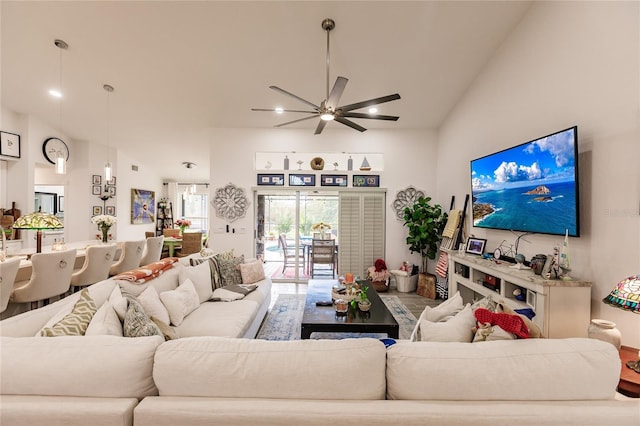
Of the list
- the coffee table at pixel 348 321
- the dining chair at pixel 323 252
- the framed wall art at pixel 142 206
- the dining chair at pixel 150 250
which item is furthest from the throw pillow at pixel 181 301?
the framed wall art at pixel 142 206

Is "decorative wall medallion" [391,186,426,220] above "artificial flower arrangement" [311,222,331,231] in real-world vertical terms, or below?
above

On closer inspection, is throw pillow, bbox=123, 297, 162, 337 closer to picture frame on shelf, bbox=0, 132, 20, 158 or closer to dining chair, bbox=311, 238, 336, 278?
dining chair, bbox=311, 238, 336, 278

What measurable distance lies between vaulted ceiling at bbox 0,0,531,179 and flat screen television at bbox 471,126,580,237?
4.99 ft

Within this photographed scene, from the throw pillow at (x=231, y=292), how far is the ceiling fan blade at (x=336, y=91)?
225 centimetres

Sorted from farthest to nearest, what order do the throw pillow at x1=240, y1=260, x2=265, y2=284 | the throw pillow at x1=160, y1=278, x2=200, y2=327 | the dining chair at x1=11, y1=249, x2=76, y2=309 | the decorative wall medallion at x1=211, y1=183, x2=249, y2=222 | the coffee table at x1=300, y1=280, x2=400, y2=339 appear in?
the decorative wall medallion at x1=211, y1=183, x2=249, y2=222
the throw pillow at x1=240, y1=260, x2=265, y2=284
the dining chair at x1=11, y1=249, x2=76, y2=309
the coffee table at x1=300, y1=280, x2=400, y2=339
the throw pillow at x1=160, y1=278, x2=200, y2=327

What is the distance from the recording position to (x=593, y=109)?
226 cm

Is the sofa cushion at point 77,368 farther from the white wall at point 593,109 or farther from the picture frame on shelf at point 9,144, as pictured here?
the picture frame on shelf at point 9,144

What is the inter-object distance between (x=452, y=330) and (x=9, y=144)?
7.37 m

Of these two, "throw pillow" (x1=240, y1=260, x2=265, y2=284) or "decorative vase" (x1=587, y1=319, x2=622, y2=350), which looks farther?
"throw pillow" (x1=240, y1=260, x2=265, y2=284)

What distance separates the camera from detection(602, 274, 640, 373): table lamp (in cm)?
144

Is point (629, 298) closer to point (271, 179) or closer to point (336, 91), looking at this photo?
point (336, 91)

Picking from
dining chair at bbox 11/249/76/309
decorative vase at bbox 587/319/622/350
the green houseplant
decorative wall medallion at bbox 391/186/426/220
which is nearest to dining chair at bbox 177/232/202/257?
dining chair at bbox 11/249/76/309

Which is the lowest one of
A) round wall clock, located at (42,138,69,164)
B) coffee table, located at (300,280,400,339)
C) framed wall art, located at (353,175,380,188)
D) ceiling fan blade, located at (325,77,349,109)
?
coffee table, located at (300,280,400,339)

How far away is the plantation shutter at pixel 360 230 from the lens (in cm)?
540
